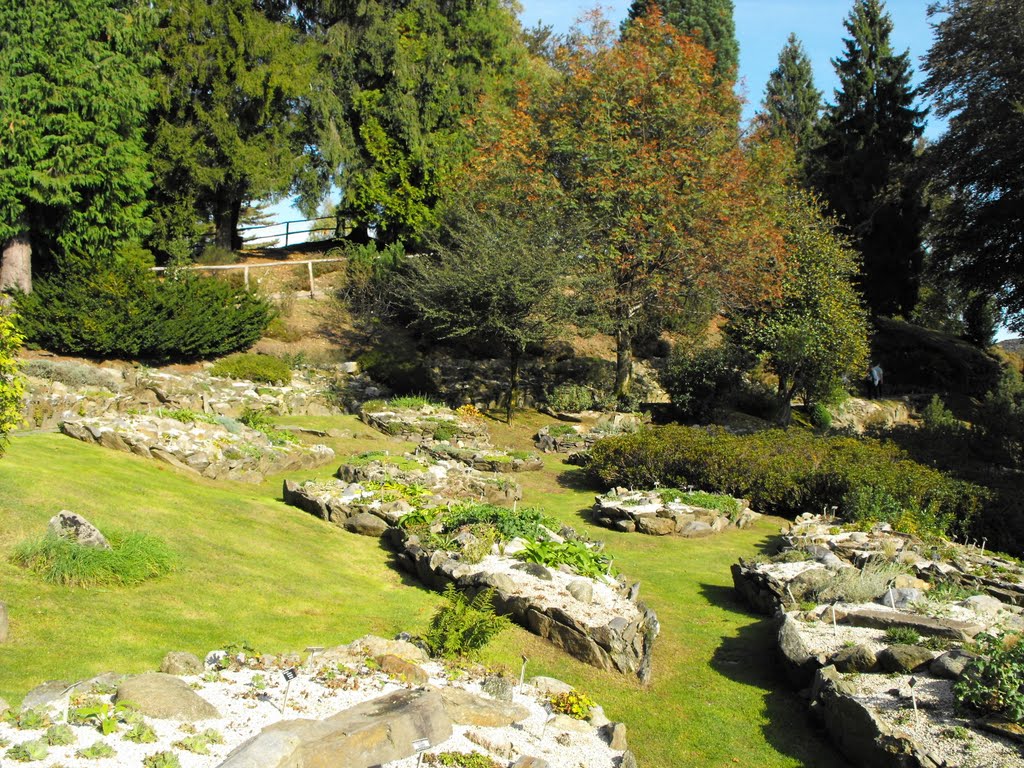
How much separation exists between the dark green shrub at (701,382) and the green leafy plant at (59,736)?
20.9 metres

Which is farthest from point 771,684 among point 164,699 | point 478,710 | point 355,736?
point 164,699

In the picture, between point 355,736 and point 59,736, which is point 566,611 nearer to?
point 355,736

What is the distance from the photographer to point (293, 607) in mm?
8227

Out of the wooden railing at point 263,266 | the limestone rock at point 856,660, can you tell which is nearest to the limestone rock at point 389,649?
the limestone rock at point 856,660

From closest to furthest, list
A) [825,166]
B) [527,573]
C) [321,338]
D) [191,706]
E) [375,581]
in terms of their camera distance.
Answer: [191,706] → [527,573] → [375,581] → [321,338] → [825,166]

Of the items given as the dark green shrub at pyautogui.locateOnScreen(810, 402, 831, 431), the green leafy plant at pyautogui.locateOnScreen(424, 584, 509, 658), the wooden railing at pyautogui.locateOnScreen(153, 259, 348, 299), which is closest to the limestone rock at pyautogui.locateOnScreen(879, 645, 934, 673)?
the green leafy plant at pyautogui.locateOnScreen(424, 584, 509, 658)

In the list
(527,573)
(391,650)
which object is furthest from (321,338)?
(391,650)

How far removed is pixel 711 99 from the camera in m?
25.4

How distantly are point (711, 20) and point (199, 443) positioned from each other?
36.5 m

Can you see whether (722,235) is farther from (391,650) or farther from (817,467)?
(391,650)

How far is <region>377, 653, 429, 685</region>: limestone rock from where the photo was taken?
6.07 metres

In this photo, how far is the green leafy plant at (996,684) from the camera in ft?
17.2

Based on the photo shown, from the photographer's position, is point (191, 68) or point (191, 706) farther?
point (191, 68)

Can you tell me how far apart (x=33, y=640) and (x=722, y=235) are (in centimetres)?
2113
